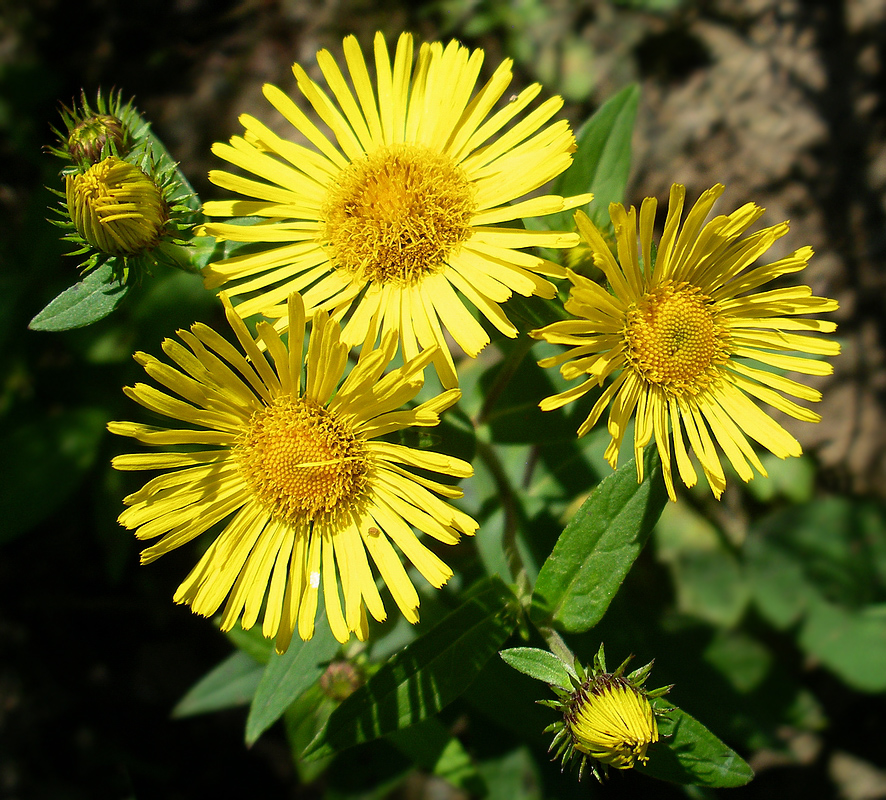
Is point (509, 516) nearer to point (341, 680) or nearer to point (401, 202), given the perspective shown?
point (341, 680)

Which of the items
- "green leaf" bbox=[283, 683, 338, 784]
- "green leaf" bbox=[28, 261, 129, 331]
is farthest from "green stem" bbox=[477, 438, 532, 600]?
"green leaf" bbox=[28, 261, 129, 331]

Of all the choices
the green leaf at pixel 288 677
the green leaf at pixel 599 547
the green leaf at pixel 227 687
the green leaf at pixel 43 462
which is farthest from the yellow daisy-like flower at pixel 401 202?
the green leaf at pixel 227 687

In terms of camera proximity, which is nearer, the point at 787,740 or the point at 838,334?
the point at 787,740

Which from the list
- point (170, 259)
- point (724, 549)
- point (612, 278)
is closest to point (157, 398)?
point (170, 259)

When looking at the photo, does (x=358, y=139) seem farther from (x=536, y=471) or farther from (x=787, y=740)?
(x=787, y=740)

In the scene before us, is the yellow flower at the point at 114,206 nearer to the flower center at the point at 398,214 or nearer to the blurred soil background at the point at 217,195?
the flower center at the point at 398,214
